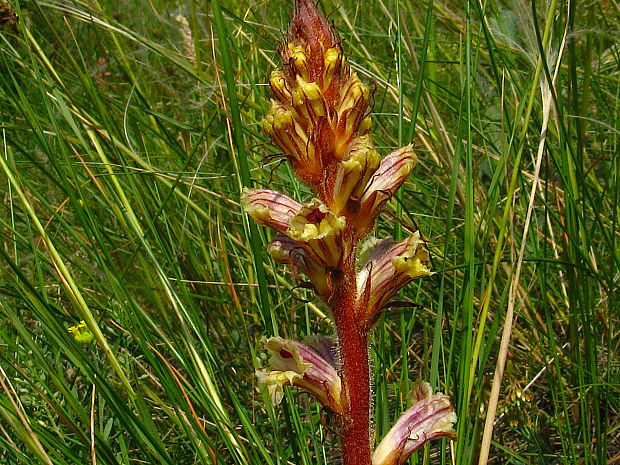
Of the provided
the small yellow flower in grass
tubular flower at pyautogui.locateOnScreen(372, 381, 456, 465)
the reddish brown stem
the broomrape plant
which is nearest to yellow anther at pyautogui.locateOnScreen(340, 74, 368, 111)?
the broomrape plant

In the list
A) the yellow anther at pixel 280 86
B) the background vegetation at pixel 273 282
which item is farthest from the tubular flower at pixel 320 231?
the yellow anther at pixel 280 86

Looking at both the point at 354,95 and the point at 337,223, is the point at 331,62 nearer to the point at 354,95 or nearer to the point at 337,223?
the point at 354,95

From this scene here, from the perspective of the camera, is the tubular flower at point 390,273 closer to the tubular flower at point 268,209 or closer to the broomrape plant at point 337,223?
the broomrape plant at point 337,223

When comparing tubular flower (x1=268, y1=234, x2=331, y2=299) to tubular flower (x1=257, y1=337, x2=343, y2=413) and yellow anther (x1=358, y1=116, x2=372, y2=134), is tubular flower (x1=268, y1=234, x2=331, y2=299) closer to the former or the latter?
tubular flower (x1=257, y1=337, x2=343, y2=413)

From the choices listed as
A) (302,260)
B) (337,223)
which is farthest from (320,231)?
(302,260)

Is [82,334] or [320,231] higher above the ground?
[320,231]

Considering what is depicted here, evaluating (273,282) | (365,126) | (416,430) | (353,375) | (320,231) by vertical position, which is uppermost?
(365,126)
